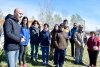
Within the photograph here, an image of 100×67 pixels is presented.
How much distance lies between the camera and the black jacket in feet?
26.9

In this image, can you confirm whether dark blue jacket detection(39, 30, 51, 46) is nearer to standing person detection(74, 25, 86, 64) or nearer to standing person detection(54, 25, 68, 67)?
standing person detection(54, 25, 68, 67)

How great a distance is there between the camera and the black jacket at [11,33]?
8195mm

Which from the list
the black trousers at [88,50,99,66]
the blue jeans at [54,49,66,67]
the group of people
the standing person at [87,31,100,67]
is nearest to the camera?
the group of people

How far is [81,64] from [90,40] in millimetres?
1333

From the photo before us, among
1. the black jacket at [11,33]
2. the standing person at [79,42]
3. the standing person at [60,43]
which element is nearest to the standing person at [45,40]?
the standing person at [60,43]

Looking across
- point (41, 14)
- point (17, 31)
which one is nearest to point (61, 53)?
point (17, 31)

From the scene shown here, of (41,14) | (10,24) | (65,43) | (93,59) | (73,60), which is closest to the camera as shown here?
(10,24)

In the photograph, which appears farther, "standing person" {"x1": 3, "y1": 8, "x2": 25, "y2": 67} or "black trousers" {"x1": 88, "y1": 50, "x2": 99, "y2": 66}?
"black trousers" {"x1": 88, "y1": 50, "x2": 99, "y2": 66}

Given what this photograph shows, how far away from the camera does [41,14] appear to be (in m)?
64.7

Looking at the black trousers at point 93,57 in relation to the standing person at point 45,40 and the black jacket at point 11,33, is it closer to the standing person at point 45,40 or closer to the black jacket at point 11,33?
the standing person at point 45,40

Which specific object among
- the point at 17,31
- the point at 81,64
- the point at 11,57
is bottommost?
the point at 81,64

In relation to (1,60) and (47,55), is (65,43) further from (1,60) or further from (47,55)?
(1,60)

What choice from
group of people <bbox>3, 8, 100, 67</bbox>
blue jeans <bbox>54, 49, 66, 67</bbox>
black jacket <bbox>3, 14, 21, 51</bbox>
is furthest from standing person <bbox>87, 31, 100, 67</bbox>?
black jacket <bbox>3, 14, 21, 51</bbox>

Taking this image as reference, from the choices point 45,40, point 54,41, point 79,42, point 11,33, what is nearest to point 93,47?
point 79,42
